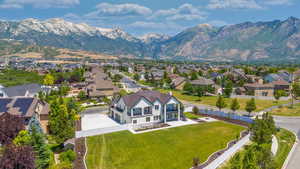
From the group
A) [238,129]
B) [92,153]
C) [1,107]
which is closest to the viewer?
[92,153]

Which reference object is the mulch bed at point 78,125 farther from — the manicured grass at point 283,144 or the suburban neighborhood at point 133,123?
the manicured grass at point 283,144

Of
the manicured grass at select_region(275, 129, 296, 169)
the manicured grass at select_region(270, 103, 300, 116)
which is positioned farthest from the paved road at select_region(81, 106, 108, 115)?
the manicured grass at select_region(270, 103, 300, 116)

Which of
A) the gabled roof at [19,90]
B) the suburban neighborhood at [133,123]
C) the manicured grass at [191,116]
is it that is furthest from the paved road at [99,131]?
the gabled roof at [19,90]

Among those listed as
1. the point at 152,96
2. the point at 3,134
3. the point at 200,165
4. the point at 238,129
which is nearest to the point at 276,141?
the point at 238,129

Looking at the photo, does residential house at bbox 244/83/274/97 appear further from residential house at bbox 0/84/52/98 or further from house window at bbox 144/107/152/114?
residential house at bbox 0/84/52/98

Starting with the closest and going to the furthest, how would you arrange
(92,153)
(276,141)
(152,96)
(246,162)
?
(246,162)
(92,153)
(276,141)
(152,96)

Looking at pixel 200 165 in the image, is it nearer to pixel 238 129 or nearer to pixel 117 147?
pixel 117 147

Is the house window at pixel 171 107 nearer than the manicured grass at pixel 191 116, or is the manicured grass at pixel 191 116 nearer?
the house window at pixel 171 107
